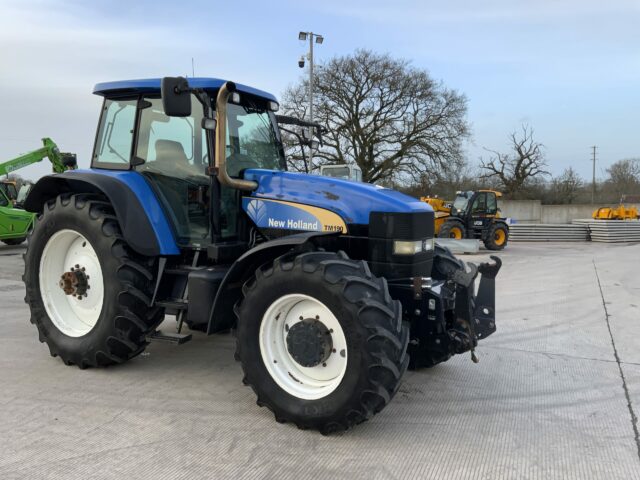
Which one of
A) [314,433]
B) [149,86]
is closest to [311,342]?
[314,433]

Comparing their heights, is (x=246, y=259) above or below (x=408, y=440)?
above

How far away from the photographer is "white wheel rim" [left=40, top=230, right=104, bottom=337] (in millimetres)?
4535

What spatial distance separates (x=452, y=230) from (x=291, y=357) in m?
14.9

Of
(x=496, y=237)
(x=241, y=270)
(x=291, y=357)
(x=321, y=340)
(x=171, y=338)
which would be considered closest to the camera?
(x=321, y=340)

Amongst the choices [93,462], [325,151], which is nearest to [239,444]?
[93,462]

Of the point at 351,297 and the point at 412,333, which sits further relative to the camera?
the point at 412,333

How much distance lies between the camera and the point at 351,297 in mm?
3062

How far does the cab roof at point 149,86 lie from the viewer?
4.03m

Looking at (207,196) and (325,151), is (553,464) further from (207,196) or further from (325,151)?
(325,151)

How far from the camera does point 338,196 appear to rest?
3777mm

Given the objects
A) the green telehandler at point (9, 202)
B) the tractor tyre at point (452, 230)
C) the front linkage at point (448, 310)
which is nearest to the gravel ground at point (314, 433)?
the front linkage at point (448, 310)

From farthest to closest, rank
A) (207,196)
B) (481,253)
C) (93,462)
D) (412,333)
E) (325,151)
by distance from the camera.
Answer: (325,151) → (481,253) → (207,196) → (412,333) → (93,462)

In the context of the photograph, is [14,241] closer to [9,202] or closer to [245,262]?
[9,202]

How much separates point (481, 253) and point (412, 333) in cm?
1377
